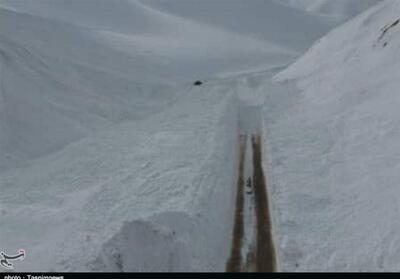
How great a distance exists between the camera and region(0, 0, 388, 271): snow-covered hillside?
1684 cm

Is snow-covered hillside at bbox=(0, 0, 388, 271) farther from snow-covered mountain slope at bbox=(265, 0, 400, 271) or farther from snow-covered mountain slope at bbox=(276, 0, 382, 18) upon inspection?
snow-covered mountain slope at bbox=(276, 0, 382, 18)

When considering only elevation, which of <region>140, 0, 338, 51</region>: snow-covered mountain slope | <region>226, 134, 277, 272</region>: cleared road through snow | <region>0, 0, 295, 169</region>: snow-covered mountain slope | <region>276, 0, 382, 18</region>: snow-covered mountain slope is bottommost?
<region>226, 134, 277, 272</region>: cleared road through snow

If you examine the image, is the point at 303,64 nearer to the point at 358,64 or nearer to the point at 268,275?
the point at 358,64

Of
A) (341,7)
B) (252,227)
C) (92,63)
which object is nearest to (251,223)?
(252,227)

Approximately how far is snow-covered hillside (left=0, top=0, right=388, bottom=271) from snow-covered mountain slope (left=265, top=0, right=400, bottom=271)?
0.27ft

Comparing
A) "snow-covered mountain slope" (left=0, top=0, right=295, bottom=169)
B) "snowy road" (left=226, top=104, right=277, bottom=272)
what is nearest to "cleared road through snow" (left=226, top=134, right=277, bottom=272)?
"snowy road" (left=226, top=104, right=277, bottom=272)

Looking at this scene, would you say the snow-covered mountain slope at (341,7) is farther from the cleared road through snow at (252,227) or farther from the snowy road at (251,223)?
the cleared road through snow at (252,227)

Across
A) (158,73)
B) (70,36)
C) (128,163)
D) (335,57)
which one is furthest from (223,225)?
(70,36)

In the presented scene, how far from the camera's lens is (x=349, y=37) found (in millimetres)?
37156

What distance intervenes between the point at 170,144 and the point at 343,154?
840cm

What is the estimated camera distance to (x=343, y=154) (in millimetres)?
23500

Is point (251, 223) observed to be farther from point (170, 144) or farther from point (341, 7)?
point (341, 7)

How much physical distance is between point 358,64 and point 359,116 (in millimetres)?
7163

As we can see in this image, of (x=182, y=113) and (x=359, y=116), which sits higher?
(x=182, y=113)
